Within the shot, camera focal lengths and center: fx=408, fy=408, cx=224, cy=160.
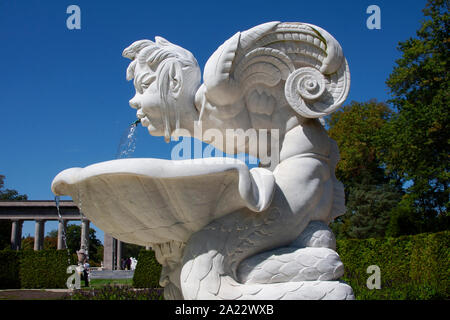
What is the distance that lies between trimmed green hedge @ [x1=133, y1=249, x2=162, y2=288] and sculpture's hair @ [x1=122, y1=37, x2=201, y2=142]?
1237cm

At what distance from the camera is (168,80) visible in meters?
3.89

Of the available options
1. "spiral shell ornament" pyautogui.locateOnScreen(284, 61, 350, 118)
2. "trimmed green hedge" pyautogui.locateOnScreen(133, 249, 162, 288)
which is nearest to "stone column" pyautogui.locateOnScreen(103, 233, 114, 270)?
"trimmed green hedge" pyautogui.locateOnScreen(133, 249, 162, 288)

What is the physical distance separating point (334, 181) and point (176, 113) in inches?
66.0

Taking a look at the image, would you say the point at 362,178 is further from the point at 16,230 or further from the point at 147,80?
the point at 16,230

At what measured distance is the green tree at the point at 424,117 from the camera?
15453 mm

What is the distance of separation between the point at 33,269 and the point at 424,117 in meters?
18.7

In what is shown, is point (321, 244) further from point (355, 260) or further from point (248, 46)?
point (355, 260)

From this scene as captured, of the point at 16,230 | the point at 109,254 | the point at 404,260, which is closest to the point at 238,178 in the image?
the point at 404,260

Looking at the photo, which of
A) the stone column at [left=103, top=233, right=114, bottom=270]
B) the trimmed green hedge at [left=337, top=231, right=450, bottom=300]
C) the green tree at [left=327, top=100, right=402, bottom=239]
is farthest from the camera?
the stone column at [left=103, top=233, right=114, bottom=270]

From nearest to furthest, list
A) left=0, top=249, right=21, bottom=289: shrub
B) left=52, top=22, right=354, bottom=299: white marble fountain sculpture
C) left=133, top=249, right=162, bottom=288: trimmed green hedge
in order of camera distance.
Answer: left=52, top=22, right=354, bottom=299: white marble fountain sculpture < left=133, top=249, right=162, bottom=288: trimmed green hedge < left=0, top=249, right=21, bottom=289: shrub

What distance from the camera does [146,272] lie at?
15672 mm

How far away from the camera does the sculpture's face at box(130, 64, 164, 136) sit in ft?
12.8

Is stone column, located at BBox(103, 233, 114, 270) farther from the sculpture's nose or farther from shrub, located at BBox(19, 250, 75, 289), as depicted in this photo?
the sculpture's nose
